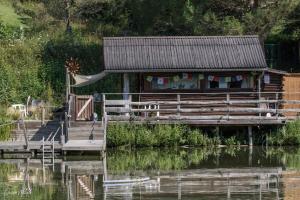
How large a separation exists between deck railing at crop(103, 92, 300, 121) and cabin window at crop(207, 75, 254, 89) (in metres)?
0.41

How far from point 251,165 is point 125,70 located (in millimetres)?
9204

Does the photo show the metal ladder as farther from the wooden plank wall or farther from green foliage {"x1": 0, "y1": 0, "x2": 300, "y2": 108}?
the wooden plank wall

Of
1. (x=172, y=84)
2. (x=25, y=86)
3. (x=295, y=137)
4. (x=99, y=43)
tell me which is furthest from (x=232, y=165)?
(x=99, y=43)

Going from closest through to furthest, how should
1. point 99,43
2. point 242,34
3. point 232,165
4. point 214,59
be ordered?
point 232,165, point 214,59, point 242,34, point 99,43

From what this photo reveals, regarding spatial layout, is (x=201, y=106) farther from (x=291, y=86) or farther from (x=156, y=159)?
(x=156, y=159)

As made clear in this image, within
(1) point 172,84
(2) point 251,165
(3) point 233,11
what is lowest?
(2) point 251,165

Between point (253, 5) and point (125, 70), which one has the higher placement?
point (253, 5)

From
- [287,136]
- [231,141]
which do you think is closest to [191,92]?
[231,141]

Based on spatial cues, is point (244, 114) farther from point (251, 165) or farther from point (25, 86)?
point (25, 86)

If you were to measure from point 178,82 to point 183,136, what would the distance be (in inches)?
139

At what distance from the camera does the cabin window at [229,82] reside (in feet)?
128

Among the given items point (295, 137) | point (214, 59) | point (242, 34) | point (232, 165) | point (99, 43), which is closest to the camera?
point (232, 165)

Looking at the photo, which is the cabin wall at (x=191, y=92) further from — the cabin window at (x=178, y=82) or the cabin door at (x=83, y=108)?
the cabin door at (x=83, y=108)

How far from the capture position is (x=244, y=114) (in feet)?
126
